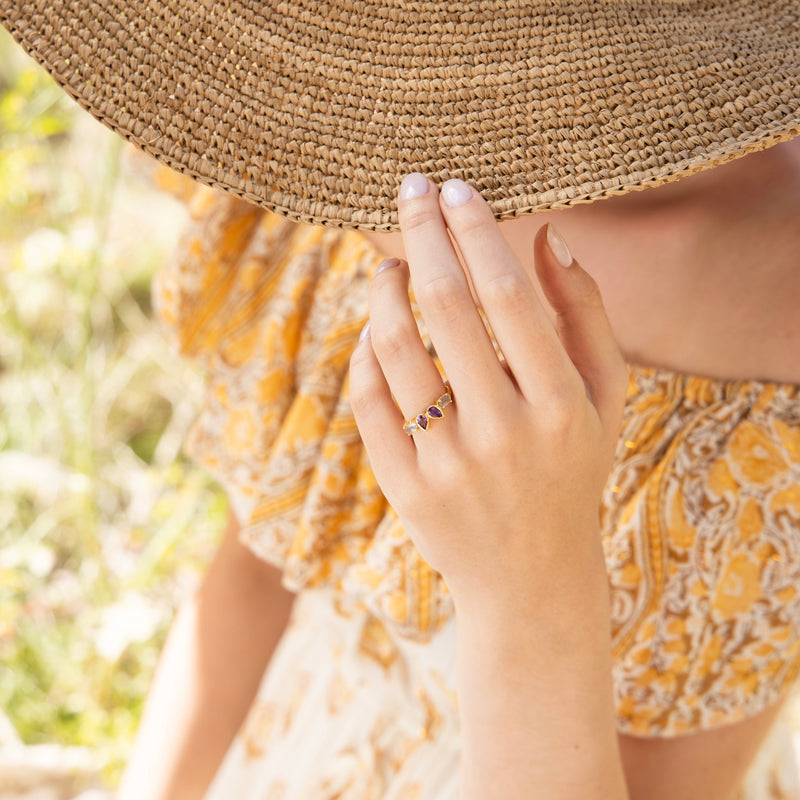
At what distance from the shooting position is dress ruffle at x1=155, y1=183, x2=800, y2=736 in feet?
2.37

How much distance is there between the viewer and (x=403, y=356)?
21.9 inches

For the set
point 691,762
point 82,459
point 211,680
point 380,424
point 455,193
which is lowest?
point 691,762

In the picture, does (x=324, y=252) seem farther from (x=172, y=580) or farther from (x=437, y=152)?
(x=172, y=580)

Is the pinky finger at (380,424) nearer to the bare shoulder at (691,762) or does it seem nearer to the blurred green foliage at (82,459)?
the bare shoulder at (691,762)

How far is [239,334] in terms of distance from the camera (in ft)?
3.42

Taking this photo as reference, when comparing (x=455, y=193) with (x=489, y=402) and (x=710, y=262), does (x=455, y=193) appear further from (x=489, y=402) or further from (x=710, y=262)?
(x=710, y=262)

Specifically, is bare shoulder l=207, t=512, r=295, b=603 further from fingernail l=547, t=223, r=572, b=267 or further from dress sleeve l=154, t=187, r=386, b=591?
fingernail l=547, t=223, r=572, b=267

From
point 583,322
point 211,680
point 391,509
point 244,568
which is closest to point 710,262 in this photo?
point 583,322

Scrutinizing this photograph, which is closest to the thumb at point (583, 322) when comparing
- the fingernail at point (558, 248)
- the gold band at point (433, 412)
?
the fingernail at point (558, 248)

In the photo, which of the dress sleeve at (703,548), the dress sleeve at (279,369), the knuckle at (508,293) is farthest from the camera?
the dress sleeve at (279,369)

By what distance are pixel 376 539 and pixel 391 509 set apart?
4 centimetres

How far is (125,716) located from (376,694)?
93 centimetres

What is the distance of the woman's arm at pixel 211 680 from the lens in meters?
1.14

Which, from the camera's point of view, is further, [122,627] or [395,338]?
[122,627]
